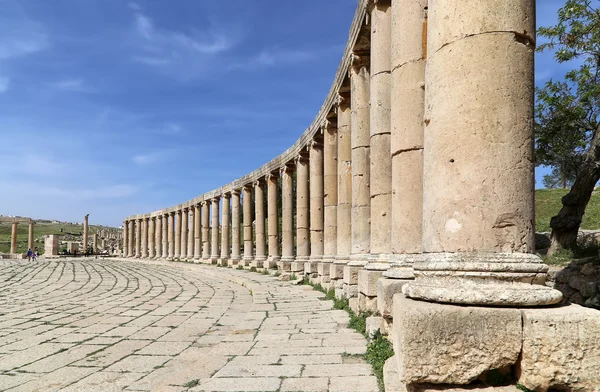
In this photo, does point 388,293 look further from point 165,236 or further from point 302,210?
point 165,236

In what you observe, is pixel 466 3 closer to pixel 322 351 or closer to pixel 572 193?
pixel 322 351

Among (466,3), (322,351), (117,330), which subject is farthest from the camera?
(117,330)

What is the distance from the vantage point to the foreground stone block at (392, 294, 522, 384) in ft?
11.0

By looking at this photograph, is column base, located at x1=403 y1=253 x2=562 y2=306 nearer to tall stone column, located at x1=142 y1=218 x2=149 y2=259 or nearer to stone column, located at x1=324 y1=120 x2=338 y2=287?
stone column, located at x1=324 y1=120 x2=338 y2=287

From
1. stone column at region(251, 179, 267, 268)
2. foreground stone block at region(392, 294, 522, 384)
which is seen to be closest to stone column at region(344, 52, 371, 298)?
foreground stone block at region(392, 294, 522, 384)

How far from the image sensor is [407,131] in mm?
6875

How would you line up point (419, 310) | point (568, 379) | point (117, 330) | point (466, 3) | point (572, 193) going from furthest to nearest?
1. point (572, 193)
2. point (117, 330)
3. point (466, 3)
4. point (419, 310)
5. point (568, 379)

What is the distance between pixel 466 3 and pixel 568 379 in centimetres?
303

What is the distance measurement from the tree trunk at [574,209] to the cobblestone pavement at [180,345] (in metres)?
6.87

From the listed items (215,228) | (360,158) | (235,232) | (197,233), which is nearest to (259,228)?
(235,232)

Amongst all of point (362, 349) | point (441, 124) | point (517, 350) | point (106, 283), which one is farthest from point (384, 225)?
point (106, 283)

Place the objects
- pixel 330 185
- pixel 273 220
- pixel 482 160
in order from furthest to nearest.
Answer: pixel 273 220 < pixel 330 185 < pixel 482 160

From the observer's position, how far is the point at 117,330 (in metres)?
8.49

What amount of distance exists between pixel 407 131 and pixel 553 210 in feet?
110
